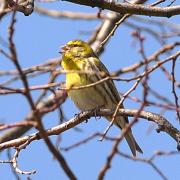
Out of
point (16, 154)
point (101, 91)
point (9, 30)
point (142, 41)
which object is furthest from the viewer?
point (101, 91)

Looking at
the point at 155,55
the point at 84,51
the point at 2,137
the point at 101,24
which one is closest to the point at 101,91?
the point at 84,51

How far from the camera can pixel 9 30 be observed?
2393 mm

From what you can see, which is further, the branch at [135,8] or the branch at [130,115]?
the branch at [135,8]

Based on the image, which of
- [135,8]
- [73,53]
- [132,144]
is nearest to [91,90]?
[73,53]

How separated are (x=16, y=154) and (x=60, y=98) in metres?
1.72

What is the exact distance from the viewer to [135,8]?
4.76 metres

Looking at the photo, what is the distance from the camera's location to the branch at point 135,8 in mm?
4672

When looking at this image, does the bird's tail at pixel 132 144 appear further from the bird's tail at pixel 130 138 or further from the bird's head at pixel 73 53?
the bird's head at pixel 73 53

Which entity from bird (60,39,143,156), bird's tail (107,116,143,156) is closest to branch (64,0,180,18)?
bird (60,39,143,156)

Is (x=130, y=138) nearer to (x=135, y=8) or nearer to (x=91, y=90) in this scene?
(x=91, y=90)

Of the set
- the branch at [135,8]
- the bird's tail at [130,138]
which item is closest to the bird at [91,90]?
the bird's tail at [130,138]

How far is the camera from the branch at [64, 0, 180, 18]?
4.67 m

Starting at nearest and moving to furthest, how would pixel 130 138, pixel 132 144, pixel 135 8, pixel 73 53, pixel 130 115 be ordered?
pixel 130 115 → pixel 135 8 → pixel 132 144 → pixel 130 138 → pixel 73 53

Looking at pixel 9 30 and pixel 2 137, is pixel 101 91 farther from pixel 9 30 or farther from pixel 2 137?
pixel 9 30
